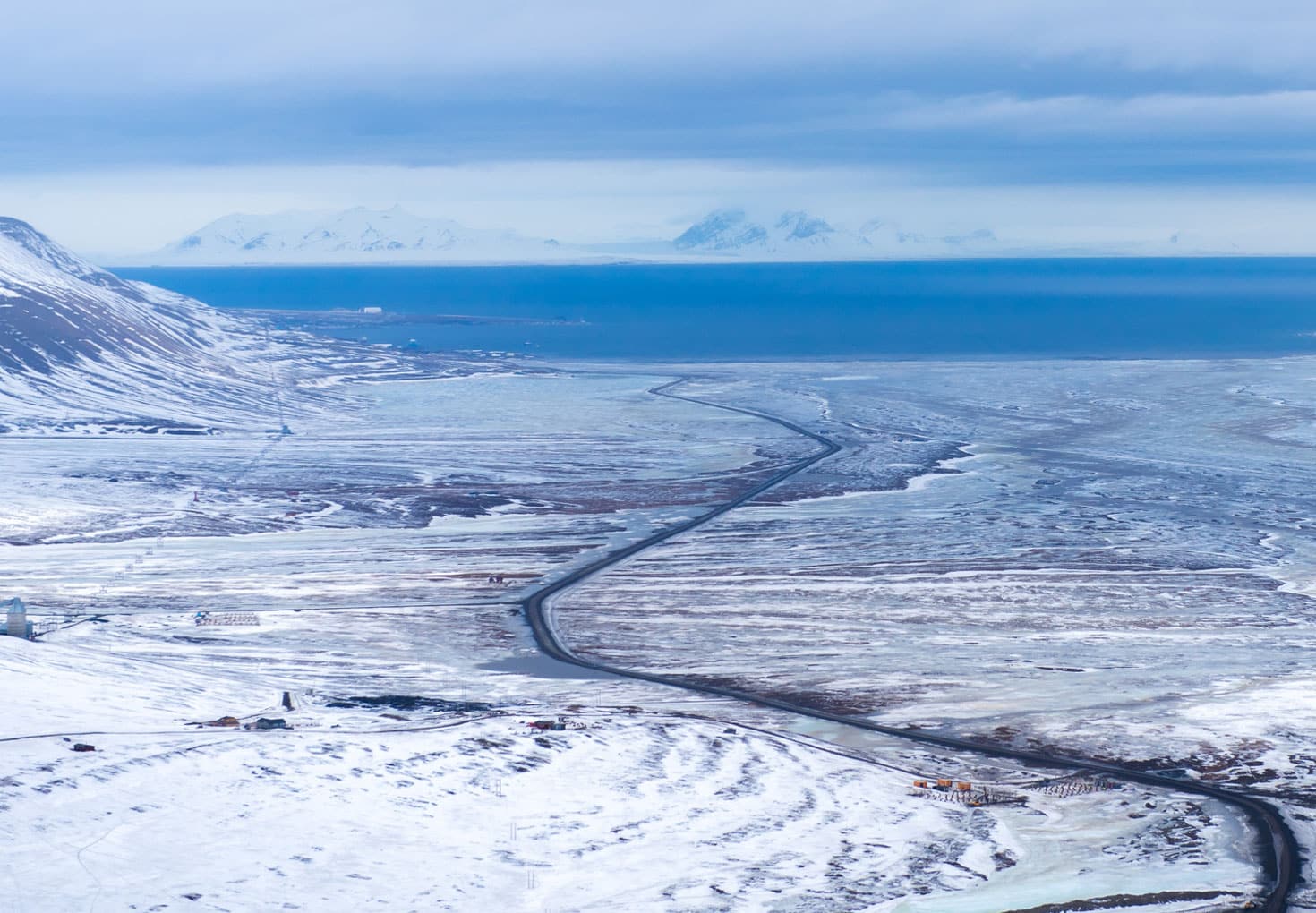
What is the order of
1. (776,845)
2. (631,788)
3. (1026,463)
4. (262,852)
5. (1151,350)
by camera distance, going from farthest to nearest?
(1151,350) < (1026,463) < (631,788) < (776,845) < (262,852)

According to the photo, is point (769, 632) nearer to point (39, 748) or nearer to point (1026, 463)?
point (39, 748)

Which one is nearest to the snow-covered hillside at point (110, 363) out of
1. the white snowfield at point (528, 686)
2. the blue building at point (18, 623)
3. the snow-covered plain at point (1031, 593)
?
the white snowfield at point (528, 686)

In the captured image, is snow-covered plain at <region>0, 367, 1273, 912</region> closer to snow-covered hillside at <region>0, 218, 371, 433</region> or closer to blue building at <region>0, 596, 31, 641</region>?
blue building at <region>0, 596, 31, 641</region>

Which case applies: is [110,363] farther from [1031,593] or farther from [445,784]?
[445,784]

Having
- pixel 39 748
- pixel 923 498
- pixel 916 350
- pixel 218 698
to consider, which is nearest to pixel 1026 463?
pixel 923 498

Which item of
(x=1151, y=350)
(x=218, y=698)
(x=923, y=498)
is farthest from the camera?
(x=1151, y=350)

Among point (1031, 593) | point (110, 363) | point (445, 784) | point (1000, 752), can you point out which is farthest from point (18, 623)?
point (110, 363)
